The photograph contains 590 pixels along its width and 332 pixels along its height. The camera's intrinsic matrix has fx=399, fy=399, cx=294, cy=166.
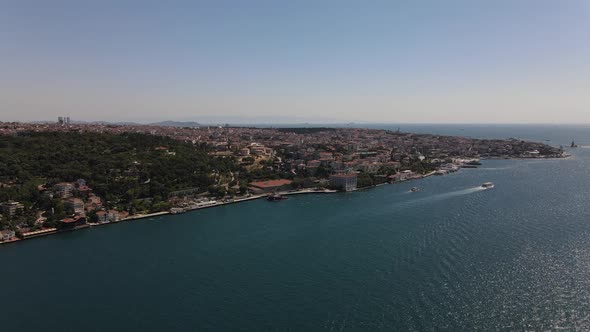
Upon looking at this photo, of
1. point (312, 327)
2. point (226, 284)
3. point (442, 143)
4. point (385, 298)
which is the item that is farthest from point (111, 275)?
point (442, 143)

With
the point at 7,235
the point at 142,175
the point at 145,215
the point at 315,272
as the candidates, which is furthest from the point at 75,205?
the point at 315,272


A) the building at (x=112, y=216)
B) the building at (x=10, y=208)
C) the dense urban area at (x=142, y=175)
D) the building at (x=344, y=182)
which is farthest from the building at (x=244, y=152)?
the building at (x=10, y=208)

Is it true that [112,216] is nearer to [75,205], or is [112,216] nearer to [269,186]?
[75,205]

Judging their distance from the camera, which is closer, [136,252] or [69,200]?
[136,252]

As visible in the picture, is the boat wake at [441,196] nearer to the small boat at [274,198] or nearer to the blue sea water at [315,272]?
the blue sea water at [315,272]

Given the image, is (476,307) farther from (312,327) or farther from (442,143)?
(442,143)

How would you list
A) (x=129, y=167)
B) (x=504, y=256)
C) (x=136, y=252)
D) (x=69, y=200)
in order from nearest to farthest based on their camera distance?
(x=504, y=256), (x=136, y=252), (x=69, y=200), (x=129, y=167)
